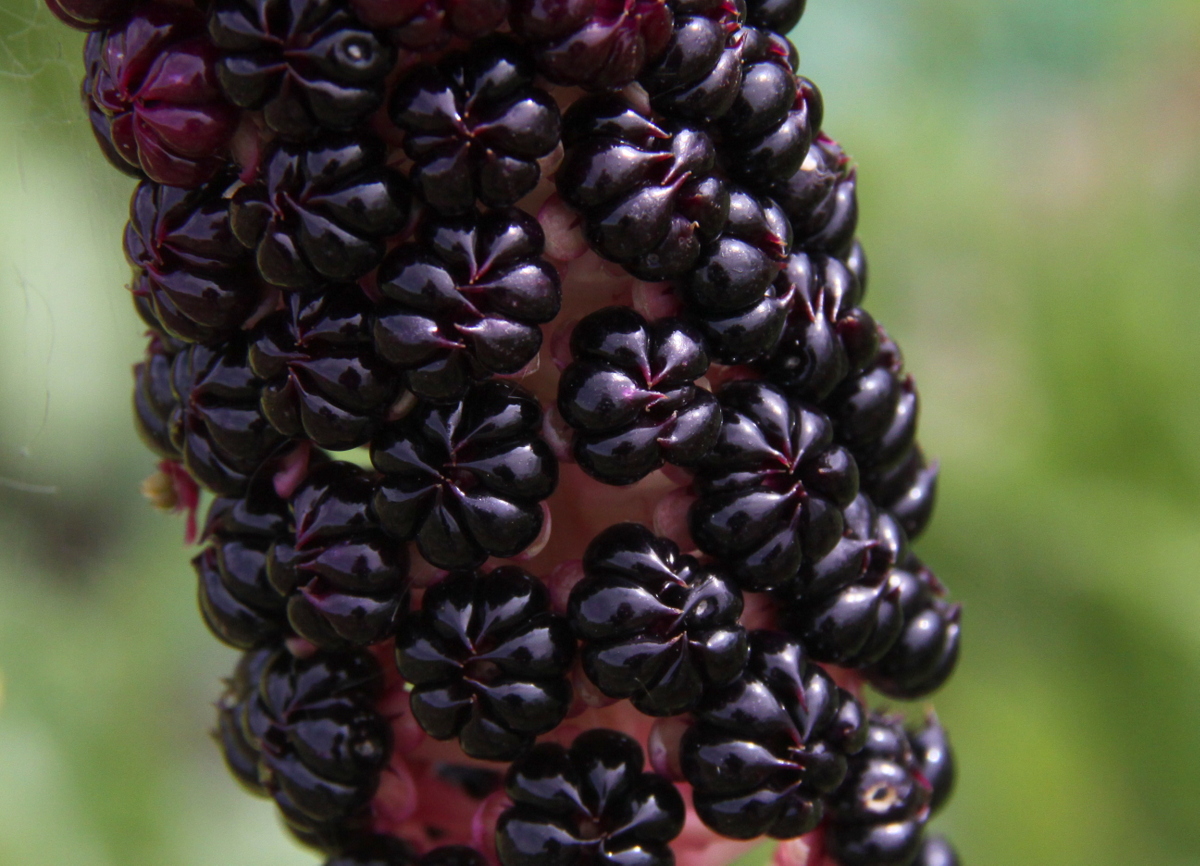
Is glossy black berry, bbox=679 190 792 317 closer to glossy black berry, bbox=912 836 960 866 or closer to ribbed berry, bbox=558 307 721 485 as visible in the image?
ribbed berry, bbox=558 307 721 485

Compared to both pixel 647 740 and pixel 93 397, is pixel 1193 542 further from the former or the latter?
pixel 93 397

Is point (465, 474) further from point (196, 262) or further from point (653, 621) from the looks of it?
point (196, 262)

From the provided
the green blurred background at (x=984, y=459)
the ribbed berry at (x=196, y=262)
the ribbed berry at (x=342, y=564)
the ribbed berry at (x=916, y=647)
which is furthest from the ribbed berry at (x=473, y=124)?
the green blurred background at (x=984, y=459)

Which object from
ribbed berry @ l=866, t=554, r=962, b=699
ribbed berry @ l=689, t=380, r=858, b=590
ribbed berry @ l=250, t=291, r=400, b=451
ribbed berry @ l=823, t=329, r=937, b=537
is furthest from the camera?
ribbed berry @ l=866, t=554, r=962, b=699

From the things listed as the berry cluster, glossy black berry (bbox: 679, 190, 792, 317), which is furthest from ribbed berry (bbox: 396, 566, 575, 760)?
glossy black berry (bbox: 679, 190, 792, 317)

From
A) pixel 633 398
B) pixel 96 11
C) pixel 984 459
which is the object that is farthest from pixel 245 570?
pixel 984 459

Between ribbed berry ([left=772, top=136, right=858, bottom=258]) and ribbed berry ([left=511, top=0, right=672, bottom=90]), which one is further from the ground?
ribbed berry ([left=511, top=0, right=672, bottom=90])

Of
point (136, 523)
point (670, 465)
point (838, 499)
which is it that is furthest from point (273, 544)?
point (136, 523)
